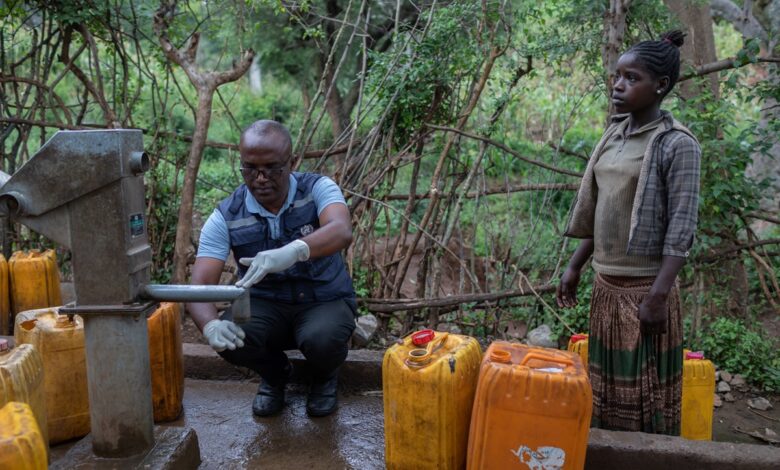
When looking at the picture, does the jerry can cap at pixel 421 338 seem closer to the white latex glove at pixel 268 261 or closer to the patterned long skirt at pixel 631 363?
the white latex glove at pixel 268 261

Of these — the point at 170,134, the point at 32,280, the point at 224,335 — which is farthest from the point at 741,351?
the point at 32,280

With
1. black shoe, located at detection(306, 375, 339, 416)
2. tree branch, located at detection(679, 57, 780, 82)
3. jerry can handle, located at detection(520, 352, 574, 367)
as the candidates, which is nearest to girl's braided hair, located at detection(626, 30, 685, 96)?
jerry can handle, located at detection(520, 352, 574, 367)

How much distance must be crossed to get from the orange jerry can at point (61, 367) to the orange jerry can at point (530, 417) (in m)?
1.71

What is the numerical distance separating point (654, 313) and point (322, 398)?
1.58 meters

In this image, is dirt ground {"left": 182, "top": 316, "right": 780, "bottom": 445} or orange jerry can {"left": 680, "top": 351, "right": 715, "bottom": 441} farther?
dirt ground {"left": 182, "top": 316, "right": 780, "bottom": 445}

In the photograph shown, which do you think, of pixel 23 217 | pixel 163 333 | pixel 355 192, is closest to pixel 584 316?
pixel 355 192

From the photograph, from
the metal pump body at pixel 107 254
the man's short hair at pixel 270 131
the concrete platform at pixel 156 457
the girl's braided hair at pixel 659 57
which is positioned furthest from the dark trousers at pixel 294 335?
the girl's braided hair at pixel 659 57

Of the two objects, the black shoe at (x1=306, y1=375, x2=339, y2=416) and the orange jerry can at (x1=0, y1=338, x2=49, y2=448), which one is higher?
the orange jerry can at (x1=0, y1=338, x2=49, y2=448)

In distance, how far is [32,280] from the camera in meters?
4.05

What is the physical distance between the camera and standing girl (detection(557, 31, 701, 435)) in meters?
2.27

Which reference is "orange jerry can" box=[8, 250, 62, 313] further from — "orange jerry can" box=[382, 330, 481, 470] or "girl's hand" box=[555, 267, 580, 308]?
"girl's hand" box=[555, 267, 580, 308]

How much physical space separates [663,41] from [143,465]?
2.43m

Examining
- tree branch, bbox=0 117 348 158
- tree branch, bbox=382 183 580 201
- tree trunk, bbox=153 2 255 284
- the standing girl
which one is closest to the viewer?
the standing girl

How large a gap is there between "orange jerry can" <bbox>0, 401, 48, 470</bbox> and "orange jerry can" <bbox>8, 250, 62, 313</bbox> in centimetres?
254
